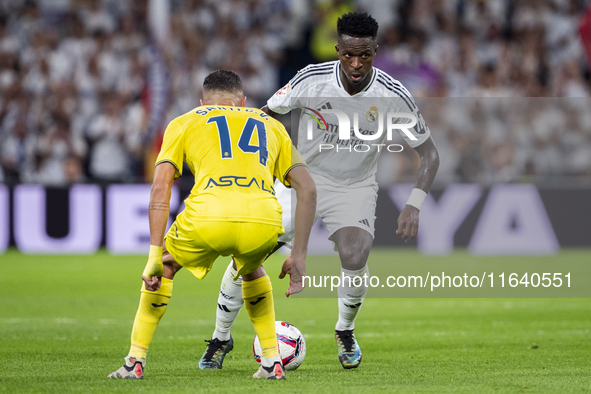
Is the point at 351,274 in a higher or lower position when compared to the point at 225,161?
lower

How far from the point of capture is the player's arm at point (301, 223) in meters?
4.51

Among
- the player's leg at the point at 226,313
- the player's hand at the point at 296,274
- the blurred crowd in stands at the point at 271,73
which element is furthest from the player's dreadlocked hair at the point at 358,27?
the blurred crowd in stands at the point at 271,73

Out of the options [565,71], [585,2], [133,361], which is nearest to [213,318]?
[133,361]

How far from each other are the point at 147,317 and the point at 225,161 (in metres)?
0.98

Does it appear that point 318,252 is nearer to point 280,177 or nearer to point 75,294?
point 75,294

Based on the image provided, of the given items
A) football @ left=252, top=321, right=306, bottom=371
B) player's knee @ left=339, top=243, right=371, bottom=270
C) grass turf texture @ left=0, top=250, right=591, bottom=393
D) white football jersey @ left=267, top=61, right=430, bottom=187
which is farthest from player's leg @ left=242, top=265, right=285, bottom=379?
white football jersey @ left=267, top=61, right=430, bottom=187

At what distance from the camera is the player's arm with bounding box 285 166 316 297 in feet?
14.8

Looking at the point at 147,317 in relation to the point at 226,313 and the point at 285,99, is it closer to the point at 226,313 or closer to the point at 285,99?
the point at 226,313

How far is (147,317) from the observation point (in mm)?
4582

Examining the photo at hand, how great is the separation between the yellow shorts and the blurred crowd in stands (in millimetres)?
9483

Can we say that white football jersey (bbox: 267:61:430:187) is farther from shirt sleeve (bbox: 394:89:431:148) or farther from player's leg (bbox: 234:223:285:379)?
player's leg (bbox: 234:223:285:379)

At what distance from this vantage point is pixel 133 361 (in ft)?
14.9

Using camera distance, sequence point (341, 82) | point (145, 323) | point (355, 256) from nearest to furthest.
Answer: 1. point (145, 323)
2. point (355, 256)
3. point (341, 82)

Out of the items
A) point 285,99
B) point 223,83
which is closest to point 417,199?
point 285,99
